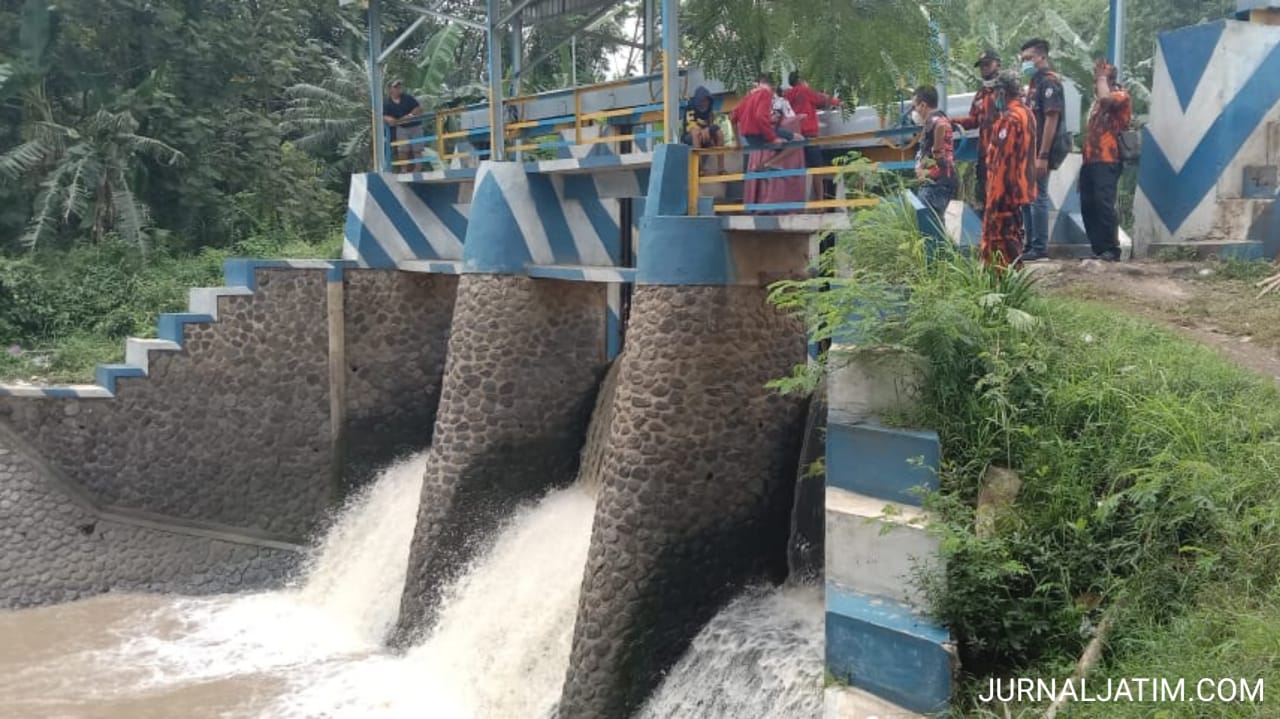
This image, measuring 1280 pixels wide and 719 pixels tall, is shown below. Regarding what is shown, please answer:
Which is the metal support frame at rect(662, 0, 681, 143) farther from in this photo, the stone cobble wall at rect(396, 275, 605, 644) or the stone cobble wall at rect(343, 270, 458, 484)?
the stone cobble wall at rect(343, 270, 458, 484)

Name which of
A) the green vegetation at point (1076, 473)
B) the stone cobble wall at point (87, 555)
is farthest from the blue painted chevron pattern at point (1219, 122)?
the stone cobble wall at point (87, 555)

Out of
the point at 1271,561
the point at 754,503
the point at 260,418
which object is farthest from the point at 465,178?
the point at 1271,561

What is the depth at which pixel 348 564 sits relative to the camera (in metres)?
11.8

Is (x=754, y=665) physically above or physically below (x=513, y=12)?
below

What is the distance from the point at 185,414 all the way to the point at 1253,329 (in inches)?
408

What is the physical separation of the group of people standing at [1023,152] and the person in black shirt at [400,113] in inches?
300

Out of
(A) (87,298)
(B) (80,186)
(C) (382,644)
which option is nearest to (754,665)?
(C) (382,644)

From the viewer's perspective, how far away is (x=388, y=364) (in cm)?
1259

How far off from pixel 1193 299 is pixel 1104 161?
1.52 m

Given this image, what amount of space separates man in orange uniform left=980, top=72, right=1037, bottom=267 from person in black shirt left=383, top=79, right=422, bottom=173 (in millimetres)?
8206

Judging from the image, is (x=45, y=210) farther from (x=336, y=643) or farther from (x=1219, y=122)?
(x=1219, y=122)

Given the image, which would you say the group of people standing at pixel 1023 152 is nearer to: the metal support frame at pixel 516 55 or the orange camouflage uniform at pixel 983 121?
the orange camouflage uniform at pixel 983 121

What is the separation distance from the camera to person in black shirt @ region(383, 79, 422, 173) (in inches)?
542

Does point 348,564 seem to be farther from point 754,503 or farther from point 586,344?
point 754,503
